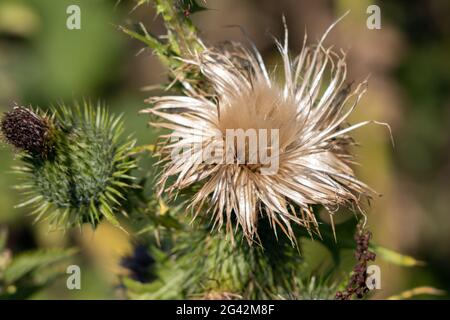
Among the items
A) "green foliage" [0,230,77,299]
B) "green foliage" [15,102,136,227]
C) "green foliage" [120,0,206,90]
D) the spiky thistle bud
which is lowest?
"green foliage" [0,230,77,299]

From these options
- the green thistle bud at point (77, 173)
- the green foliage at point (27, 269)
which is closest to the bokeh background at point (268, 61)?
the green foliage at point (27, 269)

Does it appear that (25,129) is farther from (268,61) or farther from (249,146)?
(268,61)

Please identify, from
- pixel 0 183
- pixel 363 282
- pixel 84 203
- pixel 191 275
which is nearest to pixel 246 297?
pixel 191 275

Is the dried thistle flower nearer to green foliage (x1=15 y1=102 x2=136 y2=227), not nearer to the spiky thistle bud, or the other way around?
green foliage (x1=15 y1=102 x2=136 y2=227)

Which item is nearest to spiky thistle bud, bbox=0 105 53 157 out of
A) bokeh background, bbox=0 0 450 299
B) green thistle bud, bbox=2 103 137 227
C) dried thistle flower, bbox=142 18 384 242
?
green thistle bud, bbox=2 103 137 227

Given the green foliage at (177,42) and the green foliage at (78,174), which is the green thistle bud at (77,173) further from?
the green foliage at (177,42)

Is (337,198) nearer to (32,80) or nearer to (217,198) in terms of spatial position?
(217,198)

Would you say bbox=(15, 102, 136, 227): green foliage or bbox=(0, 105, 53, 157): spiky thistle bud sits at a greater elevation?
bbox=(0, 105, 53, 157): spiky thistle bud
